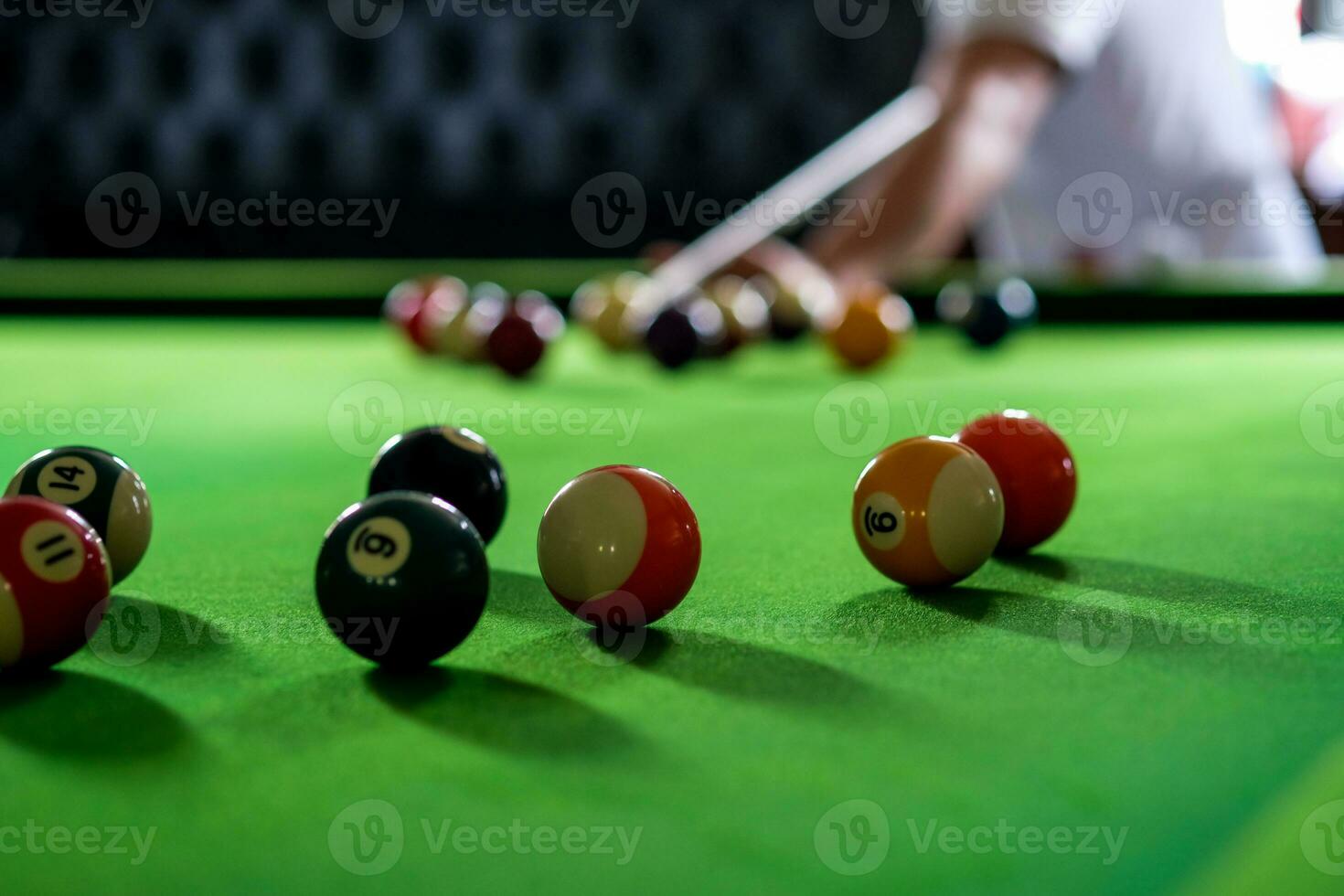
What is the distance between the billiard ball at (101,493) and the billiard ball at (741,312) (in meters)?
2.21

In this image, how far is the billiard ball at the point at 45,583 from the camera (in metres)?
1.11

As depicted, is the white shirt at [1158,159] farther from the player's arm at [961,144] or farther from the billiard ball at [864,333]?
the billiard ball at [864,333]

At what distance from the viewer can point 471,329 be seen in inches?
140

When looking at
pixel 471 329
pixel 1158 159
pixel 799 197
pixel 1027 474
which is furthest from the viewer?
pixel 1158 159

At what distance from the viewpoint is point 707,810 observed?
0.82 metres

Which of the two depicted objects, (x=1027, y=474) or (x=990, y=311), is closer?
(x=1027, y=474)

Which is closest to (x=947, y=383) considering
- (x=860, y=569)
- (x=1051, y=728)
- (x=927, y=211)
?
(x=927, y=211)

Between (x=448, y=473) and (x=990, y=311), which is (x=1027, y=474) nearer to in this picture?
(x=448, y=473)

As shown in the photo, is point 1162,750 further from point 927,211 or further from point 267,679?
point 927,211

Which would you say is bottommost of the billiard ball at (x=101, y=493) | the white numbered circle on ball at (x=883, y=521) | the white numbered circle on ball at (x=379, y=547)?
the billiard ball at (x=101, y=493)

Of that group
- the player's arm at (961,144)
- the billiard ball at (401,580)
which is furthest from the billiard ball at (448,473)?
the player's arm at (961,144)

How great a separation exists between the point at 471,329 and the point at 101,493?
2145 millimetres

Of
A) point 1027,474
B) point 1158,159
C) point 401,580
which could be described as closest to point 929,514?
point 1027,474

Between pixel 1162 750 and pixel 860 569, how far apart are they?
2.06 ft
